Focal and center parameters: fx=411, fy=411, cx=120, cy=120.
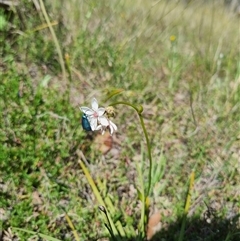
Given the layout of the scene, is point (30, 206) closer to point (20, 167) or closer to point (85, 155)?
point (20, 167)

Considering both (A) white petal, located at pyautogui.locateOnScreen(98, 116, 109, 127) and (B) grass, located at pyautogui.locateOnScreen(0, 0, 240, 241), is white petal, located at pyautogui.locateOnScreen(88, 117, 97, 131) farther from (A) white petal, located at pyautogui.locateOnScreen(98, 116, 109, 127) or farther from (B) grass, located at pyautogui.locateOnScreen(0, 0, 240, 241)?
(B) grass, located at pyautogui.locateOnScreen(0, 0, 240, 241)

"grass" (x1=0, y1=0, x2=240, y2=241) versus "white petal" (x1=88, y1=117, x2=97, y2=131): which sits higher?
"white petal" (x1=88, y1=117, x2=97, y2=131)

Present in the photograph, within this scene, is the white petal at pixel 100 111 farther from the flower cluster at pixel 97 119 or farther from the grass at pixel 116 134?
the grass at pixel 116 134

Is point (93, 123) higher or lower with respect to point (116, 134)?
higher

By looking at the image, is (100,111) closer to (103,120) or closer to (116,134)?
(103,120)

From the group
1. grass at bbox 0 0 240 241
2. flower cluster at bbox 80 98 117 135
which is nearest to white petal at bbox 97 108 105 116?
flower cluster at bbox 80 98 117 135

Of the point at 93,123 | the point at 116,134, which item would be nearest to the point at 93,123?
the point at 93,123

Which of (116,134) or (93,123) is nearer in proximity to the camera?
(93,123)

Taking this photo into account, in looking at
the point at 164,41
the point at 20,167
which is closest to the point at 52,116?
the point at 20,167
